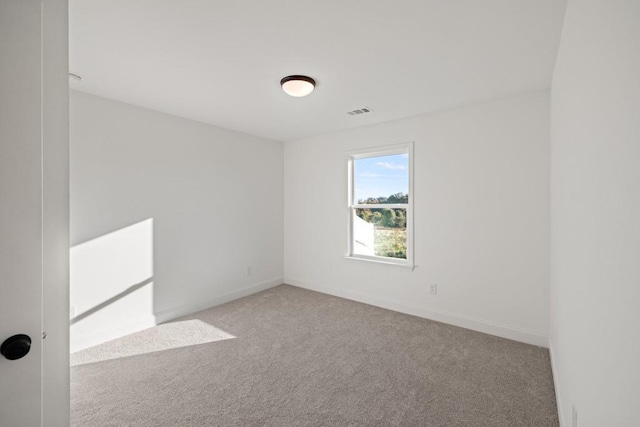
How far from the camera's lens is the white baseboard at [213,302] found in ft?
11.6

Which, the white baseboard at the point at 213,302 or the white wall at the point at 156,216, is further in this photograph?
the white baseboard at the point at 213,302

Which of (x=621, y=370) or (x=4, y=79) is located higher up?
(x=4, y=79)

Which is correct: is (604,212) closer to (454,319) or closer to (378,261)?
(454,319)

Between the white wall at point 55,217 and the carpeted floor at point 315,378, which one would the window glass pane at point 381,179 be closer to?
the carpeted floor at point 315,378

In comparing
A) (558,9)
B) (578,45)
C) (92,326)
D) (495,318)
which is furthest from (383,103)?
(92,326)

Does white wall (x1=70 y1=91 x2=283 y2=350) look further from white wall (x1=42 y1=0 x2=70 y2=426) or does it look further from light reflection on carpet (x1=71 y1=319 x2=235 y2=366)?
white wall (x1=42 y1=0 x2=70 y2=426)

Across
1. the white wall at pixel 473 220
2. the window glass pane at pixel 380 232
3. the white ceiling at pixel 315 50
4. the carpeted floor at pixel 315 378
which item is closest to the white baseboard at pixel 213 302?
the carpeted floor at pixel 315 378

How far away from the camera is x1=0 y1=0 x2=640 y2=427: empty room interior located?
1225 mm

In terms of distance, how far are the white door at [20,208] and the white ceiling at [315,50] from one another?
936 millimetres

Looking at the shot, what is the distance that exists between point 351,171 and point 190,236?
2403 millimetres

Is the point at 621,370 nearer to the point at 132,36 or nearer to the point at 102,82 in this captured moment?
the point at 132,36

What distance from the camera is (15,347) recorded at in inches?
35.9

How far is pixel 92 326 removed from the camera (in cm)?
297

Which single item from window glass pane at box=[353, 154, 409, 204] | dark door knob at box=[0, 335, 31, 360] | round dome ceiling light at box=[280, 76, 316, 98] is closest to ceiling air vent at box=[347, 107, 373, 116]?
window glass pane at box=[353, 154, 409, 204]
